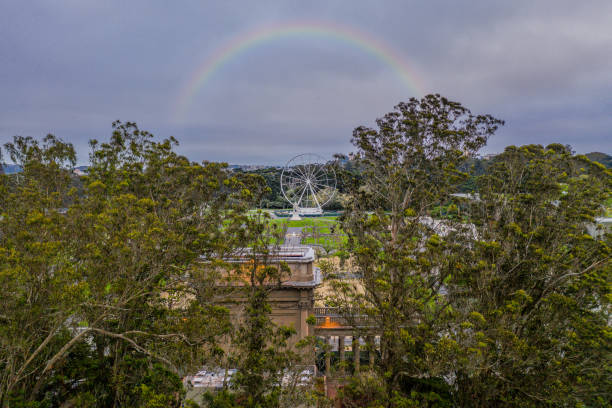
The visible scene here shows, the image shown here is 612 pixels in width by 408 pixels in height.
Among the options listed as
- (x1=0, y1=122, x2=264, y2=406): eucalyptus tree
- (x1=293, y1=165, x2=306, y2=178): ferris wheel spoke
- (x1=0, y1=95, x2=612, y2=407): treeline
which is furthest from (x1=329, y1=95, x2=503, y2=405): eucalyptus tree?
(x1=293, y1=165, x2=306, y2=178): ferris wheel spoke

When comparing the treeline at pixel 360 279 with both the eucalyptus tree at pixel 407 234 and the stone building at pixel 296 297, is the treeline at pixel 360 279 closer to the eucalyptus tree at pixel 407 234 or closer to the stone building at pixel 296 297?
the eucalyptus tree at pixel 407 234

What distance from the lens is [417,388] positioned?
12602 mm

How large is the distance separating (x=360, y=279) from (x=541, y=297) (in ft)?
19.2

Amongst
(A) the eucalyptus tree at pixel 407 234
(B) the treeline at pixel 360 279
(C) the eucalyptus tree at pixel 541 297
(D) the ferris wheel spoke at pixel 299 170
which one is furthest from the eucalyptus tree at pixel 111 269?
(D) the ferris wheel spoke at pixel 299 170

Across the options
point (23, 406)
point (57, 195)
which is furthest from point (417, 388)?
point (57, 195)

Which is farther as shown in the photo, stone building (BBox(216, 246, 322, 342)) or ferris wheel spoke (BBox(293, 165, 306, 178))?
ferris wheel spoke (BBox(293, 165, 306, 178))

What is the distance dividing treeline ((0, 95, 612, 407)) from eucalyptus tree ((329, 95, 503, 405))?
0.07 metres

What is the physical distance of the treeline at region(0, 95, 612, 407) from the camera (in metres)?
8.84

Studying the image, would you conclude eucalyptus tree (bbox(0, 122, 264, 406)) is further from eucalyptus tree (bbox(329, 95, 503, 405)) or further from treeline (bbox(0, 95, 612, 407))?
eucalyptus tree (bbox(329, 95, 503, 405))

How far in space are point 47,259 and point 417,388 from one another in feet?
41.5

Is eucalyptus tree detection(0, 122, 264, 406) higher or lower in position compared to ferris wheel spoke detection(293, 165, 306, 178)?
lower

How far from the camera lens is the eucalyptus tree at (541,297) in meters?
9.78

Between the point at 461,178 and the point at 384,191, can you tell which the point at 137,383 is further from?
the point at 461,178

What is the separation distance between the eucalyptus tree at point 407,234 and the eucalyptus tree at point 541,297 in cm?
96
